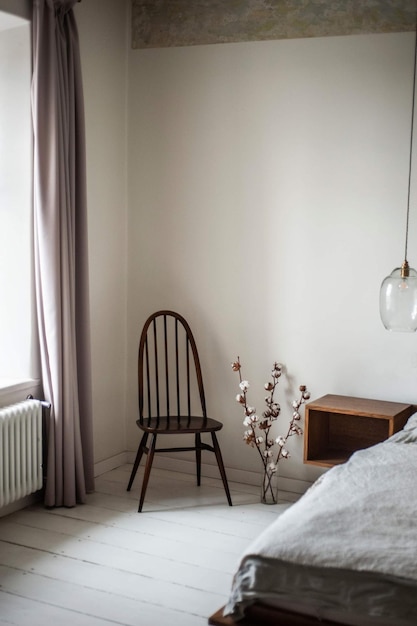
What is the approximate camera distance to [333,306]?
3.73 m

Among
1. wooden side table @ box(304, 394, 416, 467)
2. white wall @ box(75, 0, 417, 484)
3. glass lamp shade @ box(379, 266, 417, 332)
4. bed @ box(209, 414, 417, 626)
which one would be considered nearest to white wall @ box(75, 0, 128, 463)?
white wall @ box(75, 0, 417, 484)

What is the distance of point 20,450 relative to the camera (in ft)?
11.2

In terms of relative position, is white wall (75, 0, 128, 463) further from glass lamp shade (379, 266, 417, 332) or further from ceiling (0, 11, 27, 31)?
glass lamp shade (379, 266, 417, 332)

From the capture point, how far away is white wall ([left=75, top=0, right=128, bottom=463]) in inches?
155

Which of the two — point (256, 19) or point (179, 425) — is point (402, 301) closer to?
point (179, 425)

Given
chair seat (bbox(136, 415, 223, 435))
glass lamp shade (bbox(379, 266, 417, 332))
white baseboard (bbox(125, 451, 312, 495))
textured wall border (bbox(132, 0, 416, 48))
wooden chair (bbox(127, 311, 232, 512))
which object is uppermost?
textured wall border (bbox(132, 0, 416, 48))

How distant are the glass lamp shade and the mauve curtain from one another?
1527mm

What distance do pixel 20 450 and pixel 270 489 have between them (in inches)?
49.3

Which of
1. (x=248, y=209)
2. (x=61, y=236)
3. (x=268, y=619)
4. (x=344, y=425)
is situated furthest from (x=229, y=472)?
(x=268, y=619)

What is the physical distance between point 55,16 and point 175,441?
7.62ft

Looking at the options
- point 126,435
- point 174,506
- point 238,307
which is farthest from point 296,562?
point 126,435

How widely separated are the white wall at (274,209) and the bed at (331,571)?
164 centimetres

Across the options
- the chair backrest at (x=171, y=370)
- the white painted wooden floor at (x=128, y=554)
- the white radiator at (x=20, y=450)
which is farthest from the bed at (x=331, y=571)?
the chair backrest at (x=171, y=370)

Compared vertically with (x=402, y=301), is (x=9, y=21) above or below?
above
